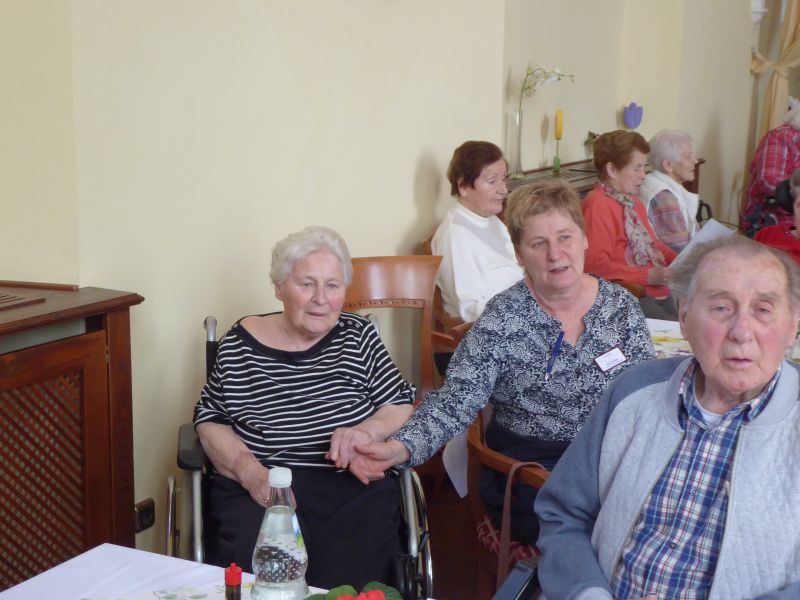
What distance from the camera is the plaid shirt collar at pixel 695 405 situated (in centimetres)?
157

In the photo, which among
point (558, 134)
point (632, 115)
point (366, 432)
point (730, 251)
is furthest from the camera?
point (632, 115)

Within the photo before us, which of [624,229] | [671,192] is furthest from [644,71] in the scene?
[624,229]

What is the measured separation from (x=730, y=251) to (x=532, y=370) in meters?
0.76

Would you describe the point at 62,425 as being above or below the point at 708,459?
below

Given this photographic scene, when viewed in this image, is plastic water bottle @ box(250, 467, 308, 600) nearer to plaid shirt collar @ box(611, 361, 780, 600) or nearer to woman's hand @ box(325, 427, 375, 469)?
plaid shirt collar @ box(611, 361, 780, 600)

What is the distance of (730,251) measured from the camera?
1616mm

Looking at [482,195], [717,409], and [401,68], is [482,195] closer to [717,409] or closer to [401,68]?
[401,68]

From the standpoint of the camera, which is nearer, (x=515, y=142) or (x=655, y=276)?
(x=655, y=276)

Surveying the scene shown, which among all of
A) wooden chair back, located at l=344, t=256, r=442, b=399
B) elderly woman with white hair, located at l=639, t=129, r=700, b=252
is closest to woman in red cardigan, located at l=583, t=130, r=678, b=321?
elderly woman with white hair, located at l=639, t=129, r=700, b=252

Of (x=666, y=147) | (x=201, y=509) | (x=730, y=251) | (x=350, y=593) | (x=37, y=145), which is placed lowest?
(x=201, y=509)

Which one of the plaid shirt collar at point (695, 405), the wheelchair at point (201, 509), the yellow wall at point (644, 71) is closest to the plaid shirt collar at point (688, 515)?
the plaid shirt collar at point (695, 405)

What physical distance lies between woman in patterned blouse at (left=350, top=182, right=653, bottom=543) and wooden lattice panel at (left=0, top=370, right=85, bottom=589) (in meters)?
0.70

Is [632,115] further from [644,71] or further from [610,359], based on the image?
[610,359]

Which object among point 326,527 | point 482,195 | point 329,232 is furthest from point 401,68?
point 326,527
